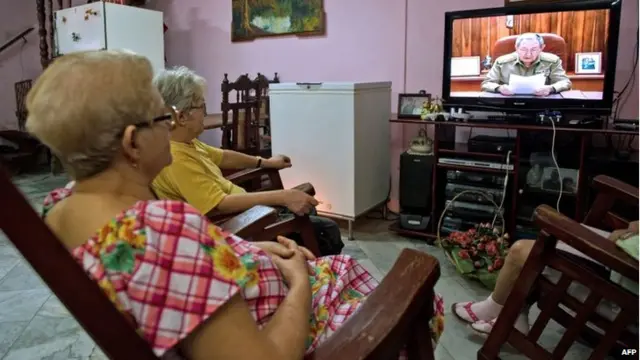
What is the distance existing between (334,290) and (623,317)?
2.80 ft

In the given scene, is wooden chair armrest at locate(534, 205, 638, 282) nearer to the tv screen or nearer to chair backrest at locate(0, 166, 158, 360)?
chair backrest at locate(0, 166, 158, 360)

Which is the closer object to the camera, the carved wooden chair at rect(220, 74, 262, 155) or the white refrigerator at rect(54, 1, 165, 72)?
the carved wooden chair at rect(220, 74, 262, 155)

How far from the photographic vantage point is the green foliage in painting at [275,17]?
3.81 m

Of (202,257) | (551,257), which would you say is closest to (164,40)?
(551,257)

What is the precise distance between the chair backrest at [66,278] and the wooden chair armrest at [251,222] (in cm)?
69

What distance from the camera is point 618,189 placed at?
5.76ft

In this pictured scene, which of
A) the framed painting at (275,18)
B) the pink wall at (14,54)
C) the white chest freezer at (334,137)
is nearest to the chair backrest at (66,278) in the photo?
the white chest freezer at (334,137)

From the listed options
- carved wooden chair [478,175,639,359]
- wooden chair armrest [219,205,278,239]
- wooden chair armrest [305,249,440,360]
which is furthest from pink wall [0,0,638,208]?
wooden chair armrest [305,249,440,360]

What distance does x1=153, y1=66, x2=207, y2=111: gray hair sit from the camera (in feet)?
5.74

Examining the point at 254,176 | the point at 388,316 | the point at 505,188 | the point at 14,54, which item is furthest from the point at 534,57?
the point at 14,54

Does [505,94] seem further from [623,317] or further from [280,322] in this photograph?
[280,322]

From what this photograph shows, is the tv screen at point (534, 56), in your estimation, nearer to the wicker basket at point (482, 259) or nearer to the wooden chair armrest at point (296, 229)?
the wicker basket at point (482, 259)

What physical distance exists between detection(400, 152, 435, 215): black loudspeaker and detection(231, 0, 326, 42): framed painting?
1284 mm

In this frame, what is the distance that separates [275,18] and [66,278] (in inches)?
140
